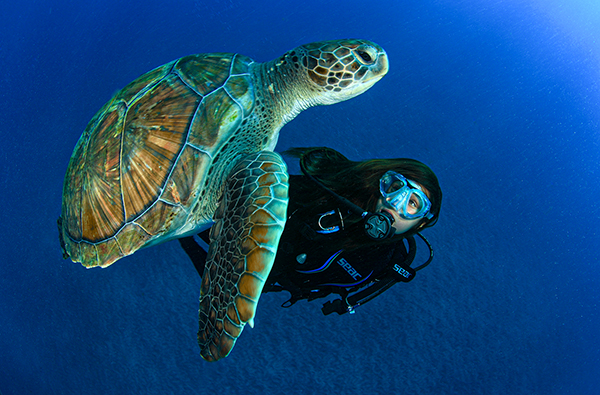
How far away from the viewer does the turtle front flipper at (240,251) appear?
2.62 feet

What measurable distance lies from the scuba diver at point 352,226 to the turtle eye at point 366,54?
14.3 inches

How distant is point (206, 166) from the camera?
1019mm

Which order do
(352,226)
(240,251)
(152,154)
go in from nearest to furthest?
(240,251), (152,154), (352,226)

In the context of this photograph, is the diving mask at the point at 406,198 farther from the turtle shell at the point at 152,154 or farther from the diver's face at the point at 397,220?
Result: the turtle shell at the point at 152,154

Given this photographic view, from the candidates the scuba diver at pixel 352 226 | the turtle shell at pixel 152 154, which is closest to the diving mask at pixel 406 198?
the scuba diver at pixel 352 226

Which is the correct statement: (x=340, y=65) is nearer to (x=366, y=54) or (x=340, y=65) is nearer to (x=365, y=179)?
(x=366, y=54)

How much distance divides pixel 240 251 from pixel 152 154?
452 mm

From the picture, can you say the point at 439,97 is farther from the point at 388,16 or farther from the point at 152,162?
the point at 152,162

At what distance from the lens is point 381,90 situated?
70.9 inches

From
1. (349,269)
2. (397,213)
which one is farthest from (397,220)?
(349,269)

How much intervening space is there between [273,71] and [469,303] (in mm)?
1552

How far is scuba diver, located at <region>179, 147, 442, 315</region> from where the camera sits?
3.35 feet

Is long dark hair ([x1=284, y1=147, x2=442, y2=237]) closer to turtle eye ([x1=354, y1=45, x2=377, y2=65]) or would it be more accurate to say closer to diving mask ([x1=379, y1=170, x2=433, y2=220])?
diving mask ([x1=379, y1=170, x2=433, y2=220])

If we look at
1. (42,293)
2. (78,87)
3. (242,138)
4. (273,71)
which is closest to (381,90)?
(273,71)
